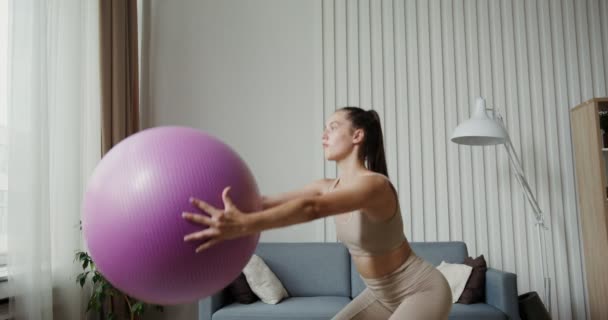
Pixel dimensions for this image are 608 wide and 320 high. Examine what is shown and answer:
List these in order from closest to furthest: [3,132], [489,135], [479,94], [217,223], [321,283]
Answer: [217,223], [3,132], [489,135], [321,283], [479,94]

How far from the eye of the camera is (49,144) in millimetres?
3115

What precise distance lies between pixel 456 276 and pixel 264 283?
123 cm

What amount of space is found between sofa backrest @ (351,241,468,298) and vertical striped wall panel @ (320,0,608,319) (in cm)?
41

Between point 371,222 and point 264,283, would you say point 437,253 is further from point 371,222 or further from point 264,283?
point 371,222

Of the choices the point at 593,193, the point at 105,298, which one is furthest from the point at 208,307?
the point at 593,193

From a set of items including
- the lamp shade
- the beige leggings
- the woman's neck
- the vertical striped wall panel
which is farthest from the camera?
the vertical striped wall panel

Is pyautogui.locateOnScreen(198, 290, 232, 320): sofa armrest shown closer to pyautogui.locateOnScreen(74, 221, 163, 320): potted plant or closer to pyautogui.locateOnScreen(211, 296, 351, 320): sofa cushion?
pyautogui.locateOnScreen(211, 296, 351, 320): sofa cushion

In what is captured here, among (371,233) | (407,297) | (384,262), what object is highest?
(371,233)

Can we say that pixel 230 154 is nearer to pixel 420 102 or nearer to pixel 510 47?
pixel 420 102

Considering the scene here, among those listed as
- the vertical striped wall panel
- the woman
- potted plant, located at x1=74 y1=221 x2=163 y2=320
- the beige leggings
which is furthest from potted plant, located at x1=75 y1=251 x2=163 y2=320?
the beige leggings

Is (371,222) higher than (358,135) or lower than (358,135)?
lower

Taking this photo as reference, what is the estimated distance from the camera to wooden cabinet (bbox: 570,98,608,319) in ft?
12.3

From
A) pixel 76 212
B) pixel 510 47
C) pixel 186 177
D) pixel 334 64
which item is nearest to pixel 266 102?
pixel 334 64

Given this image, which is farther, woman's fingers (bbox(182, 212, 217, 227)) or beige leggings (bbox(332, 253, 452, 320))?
beige leggings (bbox(332, 253, 452, 320))
